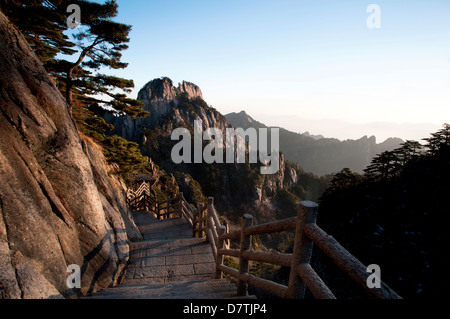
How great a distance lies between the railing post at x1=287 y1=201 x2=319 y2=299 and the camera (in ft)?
5.98

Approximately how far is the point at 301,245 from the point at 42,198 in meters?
4.00

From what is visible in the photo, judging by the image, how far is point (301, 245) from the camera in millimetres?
1864

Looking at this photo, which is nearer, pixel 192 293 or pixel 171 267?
pixel 192 293

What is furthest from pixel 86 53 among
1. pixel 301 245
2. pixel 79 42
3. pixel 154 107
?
pixel 154 107

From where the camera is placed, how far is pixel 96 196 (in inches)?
209

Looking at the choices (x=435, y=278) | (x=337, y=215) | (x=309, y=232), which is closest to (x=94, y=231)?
(x=309, y=232)

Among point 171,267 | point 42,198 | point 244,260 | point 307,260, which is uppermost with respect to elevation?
point 42,198

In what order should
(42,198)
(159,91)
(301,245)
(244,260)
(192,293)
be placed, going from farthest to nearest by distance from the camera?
(159,91) < (42,198) < (192,293) < (244,260) < (301,245)

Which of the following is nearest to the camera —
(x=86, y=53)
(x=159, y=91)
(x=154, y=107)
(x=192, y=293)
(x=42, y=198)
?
(x=192, y=293)

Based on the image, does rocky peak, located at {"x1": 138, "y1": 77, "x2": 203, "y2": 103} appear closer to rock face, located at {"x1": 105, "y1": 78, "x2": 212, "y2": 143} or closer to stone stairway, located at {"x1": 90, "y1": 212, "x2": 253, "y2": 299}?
rock face, located at {"x1": 105, "y1": 78, "x2": 212, "y2": 143}

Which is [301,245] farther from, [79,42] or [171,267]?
[79,42]

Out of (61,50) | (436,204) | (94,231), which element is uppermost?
(61,50)
